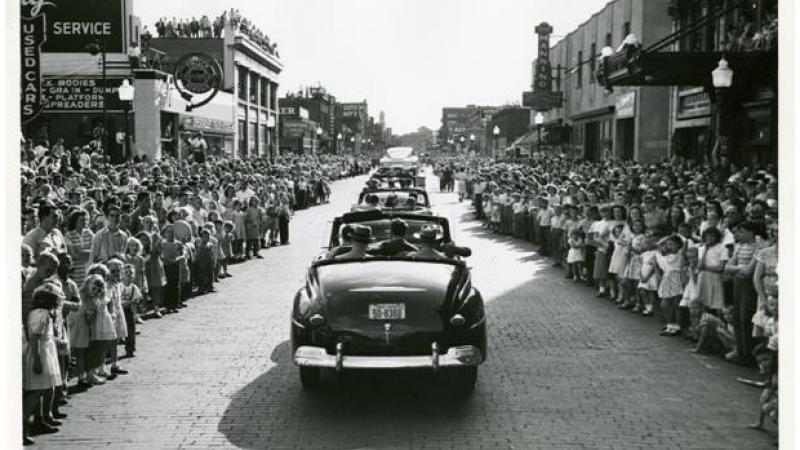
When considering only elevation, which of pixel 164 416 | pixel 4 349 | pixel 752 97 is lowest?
pixel 164 416

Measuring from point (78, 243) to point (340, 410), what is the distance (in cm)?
506

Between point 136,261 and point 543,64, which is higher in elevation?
point 543,64

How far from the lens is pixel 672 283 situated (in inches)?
492

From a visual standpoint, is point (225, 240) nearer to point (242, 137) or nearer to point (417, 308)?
point (417, 308)

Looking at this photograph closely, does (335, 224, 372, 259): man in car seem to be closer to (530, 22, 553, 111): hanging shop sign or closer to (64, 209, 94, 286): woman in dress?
(64, 209, 94, 286): woman in dress

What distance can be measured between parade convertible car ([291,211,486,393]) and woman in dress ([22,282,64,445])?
2172mm

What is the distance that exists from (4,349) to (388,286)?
3.92 m

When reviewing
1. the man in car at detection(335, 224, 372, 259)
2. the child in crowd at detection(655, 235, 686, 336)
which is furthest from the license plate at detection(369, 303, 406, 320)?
the child in crowd at detection(655, 235, 686, 336)

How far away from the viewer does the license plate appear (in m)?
8.59

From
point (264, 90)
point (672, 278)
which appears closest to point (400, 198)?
point (672, 278)

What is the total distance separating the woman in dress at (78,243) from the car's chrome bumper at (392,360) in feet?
15.3

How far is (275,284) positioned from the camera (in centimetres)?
1728

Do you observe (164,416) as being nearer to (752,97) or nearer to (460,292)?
(460,292)

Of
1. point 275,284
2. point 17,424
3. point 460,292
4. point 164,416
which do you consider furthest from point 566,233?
point 17,424
